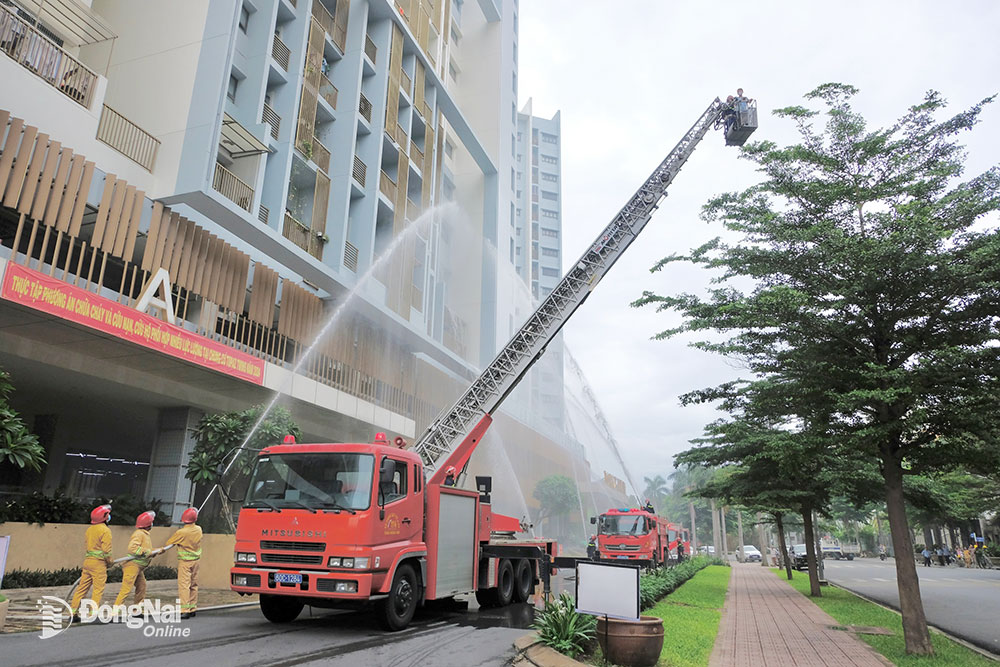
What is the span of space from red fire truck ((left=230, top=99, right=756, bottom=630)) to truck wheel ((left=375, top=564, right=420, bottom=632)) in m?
0.01

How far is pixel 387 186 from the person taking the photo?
93.1 ft

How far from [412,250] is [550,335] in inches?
785

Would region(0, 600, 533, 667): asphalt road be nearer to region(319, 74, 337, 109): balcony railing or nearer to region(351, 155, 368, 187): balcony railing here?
region(351, 155, 368, 187): balcony railing

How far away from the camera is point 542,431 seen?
44875 mm

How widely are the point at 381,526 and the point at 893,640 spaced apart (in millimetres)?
8314

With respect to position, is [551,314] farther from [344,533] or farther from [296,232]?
[296,232]

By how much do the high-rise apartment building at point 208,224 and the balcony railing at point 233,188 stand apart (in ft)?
0.22

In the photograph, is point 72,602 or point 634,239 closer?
point 72,602

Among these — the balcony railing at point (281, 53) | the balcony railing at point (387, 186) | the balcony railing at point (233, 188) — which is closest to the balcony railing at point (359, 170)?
the balcony railing at point (387, 186)

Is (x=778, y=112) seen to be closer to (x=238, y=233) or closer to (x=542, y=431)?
(x=238, y=233)

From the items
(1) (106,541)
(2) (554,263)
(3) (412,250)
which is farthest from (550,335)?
(2) (554,263)

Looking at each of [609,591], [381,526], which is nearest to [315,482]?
[381,526]

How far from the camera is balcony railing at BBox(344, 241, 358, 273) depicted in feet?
80.6

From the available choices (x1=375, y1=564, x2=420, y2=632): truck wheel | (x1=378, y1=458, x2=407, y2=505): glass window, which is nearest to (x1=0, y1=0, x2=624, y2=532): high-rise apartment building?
(x1=378, y1=458, x2=407, y2=505): glass window
